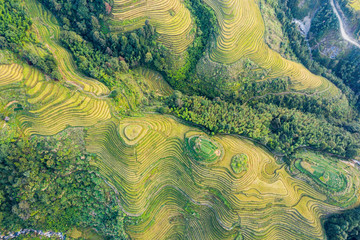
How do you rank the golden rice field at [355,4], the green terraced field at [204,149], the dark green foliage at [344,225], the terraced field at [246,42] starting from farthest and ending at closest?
the golden rice field at [355,4], the terraced field at [246,42], the green terraced field at [204,149], the dark green foliage at [344,225]

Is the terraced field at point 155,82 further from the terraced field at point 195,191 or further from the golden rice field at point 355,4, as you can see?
the golden rice field at point 355,4

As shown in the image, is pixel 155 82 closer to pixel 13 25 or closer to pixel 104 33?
pixel 104 33

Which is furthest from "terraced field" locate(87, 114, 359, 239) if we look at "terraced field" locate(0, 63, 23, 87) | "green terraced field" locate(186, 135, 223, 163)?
"terraced field" locate(0, 63, 23, 87)

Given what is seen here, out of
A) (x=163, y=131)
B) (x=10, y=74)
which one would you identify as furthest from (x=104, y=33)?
(x=163, y=131)

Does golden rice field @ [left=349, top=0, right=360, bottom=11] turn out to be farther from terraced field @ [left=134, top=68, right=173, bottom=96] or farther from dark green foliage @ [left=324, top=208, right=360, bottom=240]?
terraced field @ [left=134, top=68, right=173, bottom=96]

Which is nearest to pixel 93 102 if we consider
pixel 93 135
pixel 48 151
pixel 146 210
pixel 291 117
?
pixel 93 135

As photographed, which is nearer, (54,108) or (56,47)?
(54,108)

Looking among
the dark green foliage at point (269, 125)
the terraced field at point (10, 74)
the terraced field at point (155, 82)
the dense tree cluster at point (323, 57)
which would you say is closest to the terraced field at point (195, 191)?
the dark green foliage at point (269, 125)
